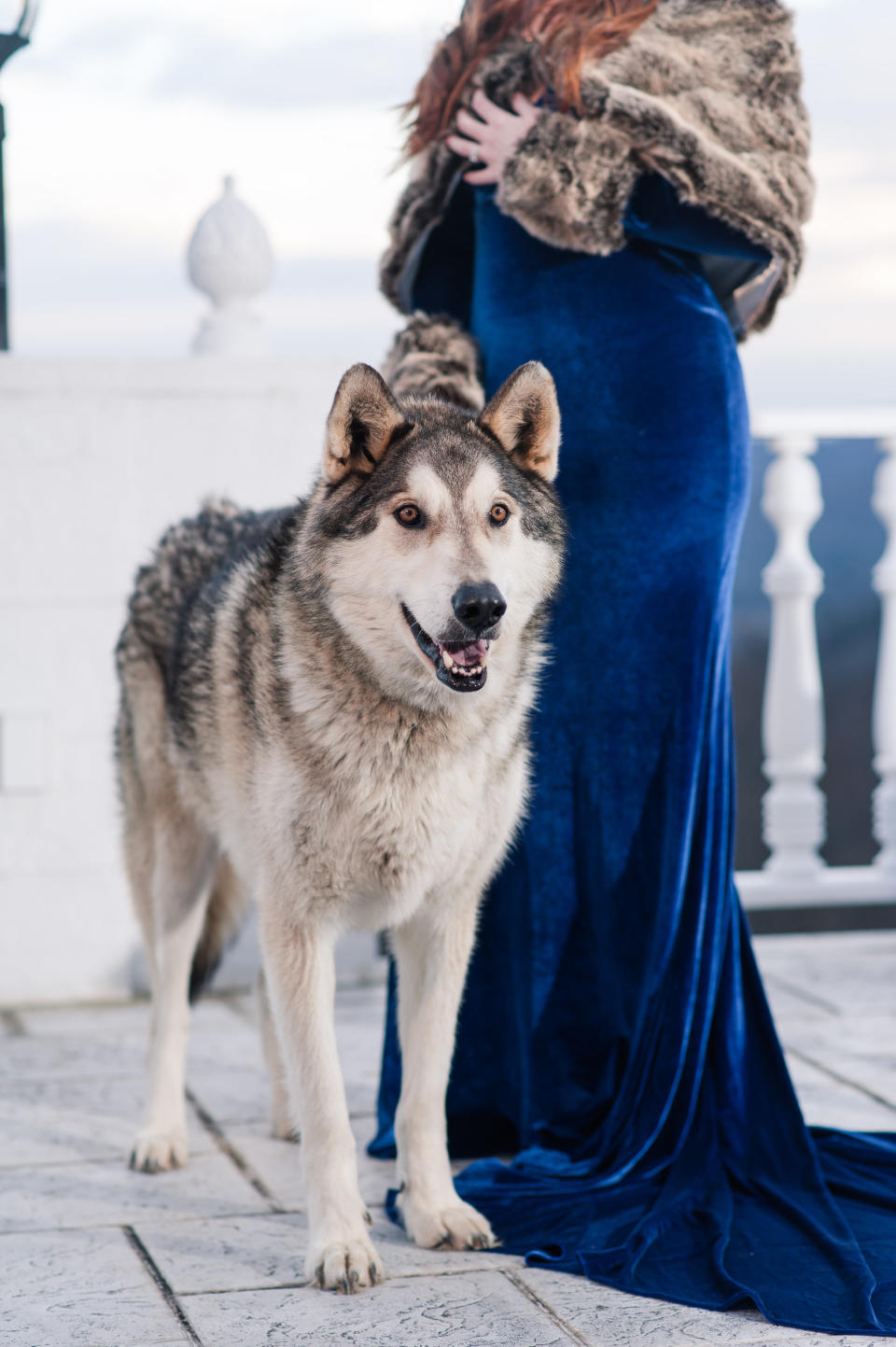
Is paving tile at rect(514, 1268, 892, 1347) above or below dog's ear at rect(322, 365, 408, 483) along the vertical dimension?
below

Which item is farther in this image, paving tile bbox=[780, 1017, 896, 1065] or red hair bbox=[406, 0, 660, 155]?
paving tile bbox=[780, 1017, 896, 1065]

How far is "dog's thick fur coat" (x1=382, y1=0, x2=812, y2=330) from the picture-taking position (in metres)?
2.68

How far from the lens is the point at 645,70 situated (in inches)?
107

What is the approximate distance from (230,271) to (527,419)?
2309mm

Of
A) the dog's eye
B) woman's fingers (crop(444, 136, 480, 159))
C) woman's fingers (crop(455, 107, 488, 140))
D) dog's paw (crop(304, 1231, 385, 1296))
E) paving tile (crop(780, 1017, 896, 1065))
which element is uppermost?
woman's fingers (crop(455, 107, 488, 140))

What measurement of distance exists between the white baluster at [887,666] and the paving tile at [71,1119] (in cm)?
283

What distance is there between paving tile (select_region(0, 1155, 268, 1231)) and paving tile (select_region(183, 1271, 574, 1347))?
427 mm

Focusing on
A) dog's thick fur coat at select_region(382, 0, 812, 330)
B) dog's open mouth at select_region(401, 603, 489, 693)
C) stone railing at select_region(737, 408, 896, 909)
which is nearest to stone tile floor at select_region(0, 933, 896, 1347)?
stone railing at select_region(737, 408, 896, 909)

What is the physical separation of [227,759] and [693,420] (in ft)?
3.63

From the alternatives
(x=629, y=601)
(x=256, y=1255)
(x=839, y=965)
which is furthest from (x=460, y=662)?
(x=839, y=965)

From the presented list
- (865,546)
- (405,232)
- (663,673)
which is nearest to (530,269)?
(405,232)

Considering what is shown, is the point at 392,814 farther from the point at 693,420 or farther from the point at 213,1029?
the point at 213,1029

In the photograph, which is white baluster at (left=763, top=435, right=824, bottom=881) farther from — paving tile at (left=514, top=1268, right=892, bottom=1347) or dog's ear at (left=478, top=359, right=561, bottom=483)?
paving tile at (left=514, top=1268, right=892, bottom=1347)

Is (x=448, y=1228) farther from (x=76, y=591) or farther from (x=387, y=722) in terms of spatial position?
(x=76, y=591)
